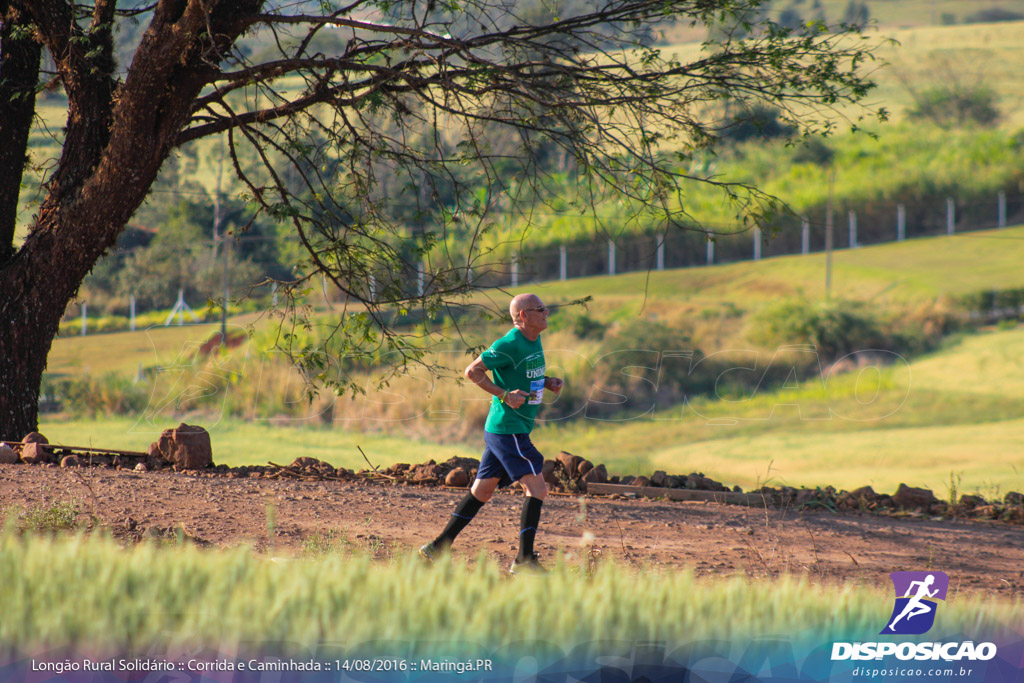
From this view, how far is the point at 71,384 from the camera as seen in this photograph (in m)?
24.5

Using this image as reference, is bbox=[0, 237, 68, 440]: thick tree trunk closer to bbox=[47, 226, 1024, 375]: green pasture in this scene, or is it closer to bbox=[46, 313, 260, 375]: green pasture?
bbox=[46, 313, 260, 375]: green pasture

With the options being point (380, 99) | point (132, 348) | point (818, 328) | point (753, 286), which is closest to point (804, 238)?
point (753, 286)

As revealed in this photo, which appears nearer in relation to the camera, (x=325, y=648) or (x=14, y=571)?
(x=325, y=648)

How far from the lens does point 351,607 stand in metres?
3.59

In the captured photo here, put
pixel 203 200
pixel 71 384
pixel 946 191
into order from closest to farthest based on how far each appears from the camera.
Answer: pixel 71 384, pixel 203 200, pixel 946 191

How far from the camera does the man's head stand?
5.22m

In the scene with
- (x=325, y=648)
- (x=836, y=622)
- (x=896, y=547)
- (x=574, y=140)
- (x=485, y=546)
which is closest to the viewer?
(x=325, y=648)

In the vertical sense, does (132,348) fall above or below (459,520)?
above

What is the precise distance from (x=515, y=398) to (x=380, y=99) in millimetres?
4888

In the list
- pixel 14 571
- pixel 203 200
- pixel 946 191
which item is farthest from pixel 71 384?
pixel 946 191

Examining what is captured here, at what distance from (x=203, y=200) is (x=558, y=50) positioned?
34.5 metres

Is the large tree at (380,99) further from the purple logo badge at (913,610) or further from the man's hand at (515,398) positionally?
the purple logo badge at (913,610)

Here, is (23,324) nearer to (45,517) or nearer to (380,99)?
(45,517)

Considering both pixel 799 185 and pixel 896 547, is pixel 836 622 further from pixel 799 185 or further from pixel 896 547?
pixel 799 185
